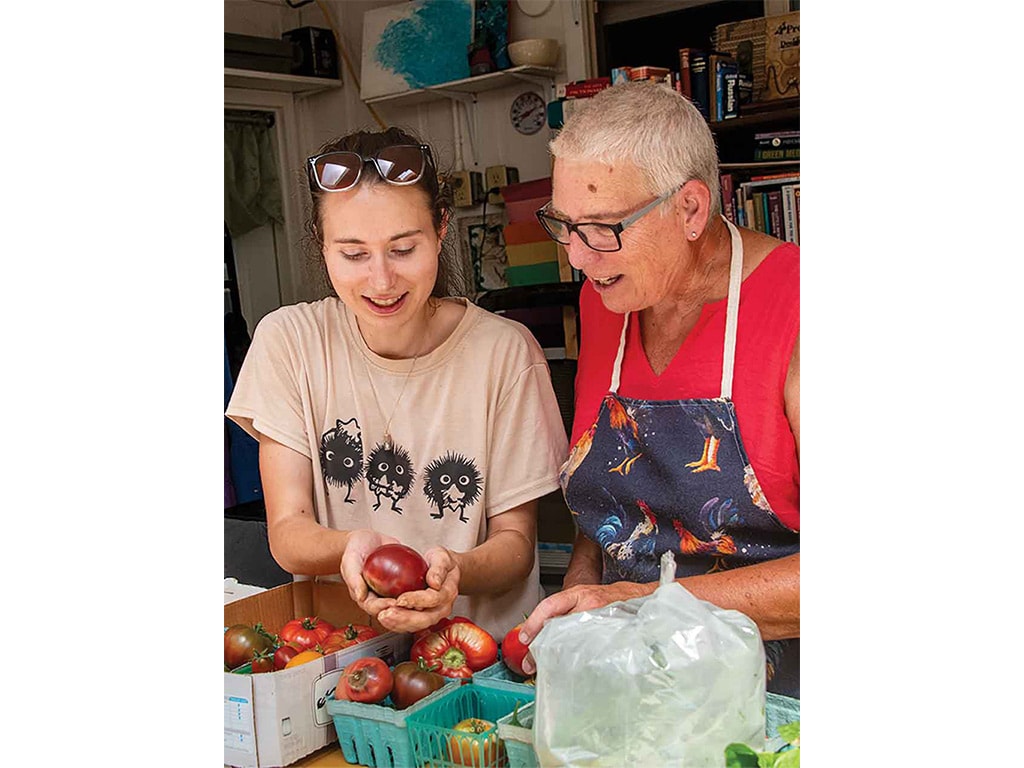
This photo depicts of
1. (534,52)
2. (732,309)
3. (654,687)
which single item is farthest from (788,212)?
(654,687)

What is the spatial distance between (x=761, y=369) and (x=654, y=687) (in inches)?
17.8

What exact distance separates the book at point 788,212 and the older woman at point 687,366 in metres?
0.55

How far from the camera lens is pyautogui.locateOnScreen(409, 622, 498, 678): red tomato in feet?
5.34

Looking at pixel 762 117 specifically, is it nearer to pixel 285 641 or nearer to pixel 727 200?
pixel 727 200

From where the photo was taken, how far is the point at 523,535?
67.9 inches

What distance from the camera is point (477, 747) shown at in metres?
1.46

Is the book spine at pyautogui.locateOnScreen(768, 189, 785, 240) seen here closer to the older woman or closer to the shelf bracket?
the older woman

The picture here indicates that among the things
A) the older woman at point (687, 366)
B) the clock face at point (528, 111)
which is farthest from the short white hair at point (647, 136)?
the clock face at point (528, 111)

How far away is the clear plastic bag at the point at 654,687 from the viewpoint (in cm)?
129

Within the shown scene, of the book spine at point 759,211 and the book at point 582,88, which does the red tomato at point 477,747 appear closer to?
the book spine at point 759,211

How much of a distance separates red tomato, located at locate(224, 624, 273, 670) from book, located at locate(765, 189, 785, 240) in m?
1.17
